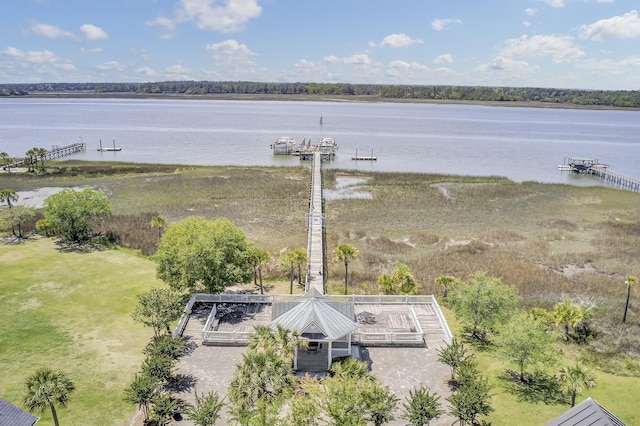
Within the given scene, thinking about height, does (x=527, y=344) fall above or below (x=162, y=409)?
above

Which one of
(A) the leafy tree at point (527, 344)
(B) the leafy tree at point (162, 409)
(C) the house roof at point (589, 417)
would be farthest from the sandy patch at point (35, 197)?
(C) the house roof at point (589, 417)

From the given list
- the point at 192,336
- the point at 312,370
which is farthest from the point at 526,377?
the point at 192,336

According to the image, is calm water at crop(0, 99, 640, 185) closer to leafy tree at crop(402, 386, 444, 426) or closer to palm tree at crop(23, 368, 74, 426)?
leafy tree at crop(402, 386, 444, 426)

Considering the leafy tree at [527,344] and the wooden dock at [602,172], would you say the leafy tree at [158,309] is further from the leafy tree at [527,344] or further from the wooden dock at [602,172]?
the wooden dock at [602,172]

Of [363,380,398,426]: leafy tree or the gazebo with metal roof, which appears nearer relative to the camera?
[363,380,398,426]: leafy tree

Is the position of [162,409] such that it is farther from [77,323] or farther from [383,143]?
[383,143]

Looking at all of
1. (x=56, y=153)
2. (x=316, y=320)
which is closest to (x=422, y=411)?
(x=316, y=320)

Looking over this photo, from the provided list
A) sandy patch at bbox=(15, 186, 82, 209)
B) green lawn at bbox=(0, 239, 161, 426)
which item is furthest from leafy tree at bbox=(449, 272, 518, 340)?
sandy patch at bbox=(15, 186, 82, 209)
